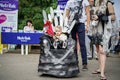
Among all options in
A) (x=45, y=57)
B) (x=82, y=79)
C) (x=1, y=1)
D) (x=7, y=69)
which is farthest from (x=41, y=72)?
(x=1, y=1)

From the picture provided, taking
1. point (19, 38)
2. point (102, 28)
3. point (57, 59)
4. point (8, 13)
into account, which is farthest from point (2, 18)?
point (102, 28)

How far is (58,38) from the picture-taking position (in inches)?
351

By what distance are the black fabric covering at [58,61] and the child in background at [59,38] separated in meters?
0.12

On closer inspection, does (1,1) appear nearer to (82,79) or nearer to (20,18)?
(20,18)

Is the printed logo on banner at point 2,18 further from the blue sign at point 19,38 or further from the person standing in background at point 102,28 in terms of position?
the person standing in background at point 102,28

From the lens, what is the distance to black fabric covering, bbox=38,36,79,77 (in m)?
8.47

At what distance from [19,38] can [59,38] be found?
6.39 m

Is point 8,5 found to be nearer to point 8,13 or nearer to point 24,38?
point 8,13

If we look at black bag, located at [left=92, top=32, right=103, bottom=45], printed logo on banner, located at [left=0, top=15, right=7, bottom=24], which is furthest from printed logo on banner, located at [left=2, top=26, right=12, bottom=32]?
black bag, located at [left=92, top=32, right=103, bottom=45]

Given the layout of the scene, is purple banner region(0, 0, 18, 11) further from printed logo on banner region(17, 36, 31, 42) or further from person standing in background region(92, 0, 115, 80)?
person standing in background region(92, 0, 115, 80)

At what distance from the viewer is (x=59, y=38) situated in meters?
8.90

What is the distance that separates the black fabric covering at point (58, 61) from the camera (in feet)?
27.8

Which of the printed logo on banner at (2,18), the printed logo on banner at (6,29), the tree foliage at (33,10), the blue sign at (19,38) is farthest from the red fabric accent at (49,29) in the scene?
the tree foliage at (33,10)

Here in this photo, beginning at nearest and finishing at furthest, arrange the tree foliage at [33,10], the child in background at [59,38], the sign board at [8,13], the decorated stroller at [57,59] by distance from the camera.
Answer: the decorated stroller at [57,59] → the child in background at [59,38] → the sign board at [8,13] → the tree foliage at [33,10]
